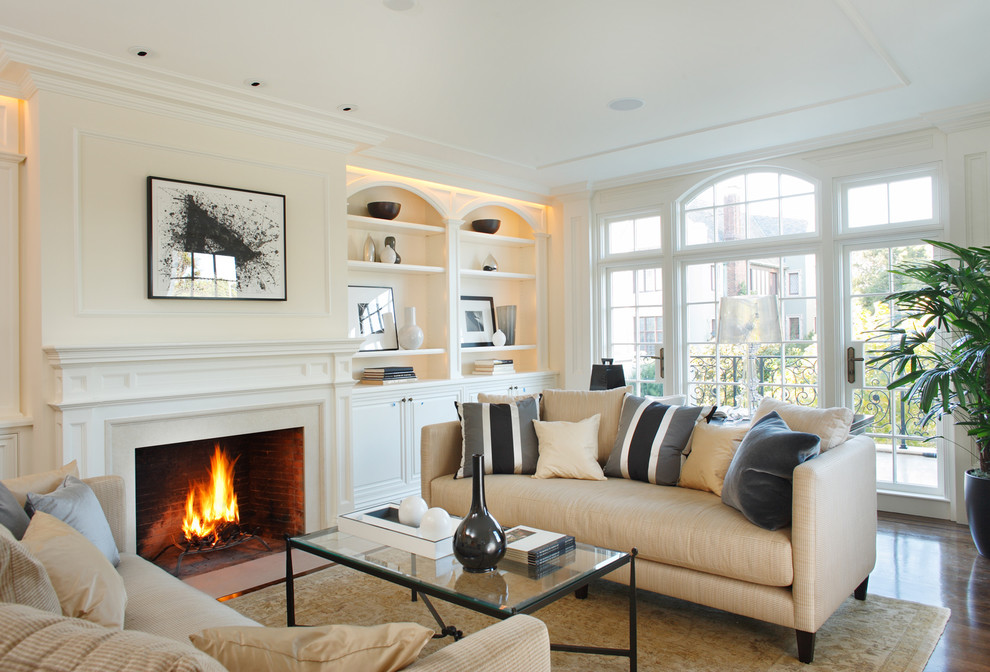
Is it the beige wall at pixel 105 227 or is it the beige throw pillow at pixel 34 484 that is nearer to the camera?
the beige throw pillow at pixel 34 484

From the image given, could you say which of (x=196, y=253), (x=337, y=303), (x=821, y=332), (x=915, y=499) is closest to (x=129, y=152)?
(x=196, y=253)

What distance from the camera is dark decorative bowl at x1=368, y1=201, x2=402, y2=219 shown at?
5.00m

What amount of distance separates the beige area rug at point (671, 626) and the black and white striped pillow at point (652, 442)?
0.58m

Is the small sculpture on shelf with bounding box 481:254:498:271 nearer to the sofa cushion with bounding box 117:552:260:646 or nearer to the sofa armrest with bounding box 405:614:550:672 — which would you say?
the sofa cushion with bounding box 117:552:260:646

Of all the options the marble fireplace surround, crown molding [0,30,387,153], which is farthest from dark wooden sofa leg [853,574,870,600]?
crown molding [0,30,387,153]

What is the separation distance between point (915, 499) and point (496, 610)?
3774 millimetres

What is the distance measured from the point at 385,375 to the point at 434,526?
2456mm

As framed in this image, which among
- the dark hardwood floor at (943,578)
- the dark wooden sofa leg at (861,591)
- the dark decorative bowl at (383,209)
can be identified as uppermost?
the dark decorative bowl at (383,209)

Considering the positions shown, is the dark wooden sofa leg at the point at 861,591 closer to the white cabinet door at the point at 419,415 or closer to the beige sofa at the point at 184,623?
the beige sofa at the point at 184,623

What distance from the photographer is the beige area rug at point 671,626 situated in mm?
2502

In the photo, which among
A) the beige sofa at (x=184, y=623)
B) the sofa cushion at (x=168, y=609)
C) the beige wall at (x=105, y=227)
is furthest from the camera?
the beige wall at (x=105, y=227)

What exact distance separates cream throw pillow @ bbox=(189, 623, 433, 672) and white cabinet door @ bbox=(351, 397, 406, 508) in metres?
3.45

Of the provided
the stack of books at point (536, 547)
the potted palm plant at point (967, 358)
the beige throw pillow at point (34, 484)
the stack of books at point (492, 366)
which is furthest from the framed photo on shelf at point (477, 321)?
the beige throw pillow at point (34, 484)

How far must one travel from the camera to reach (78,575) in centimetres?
→ 168
